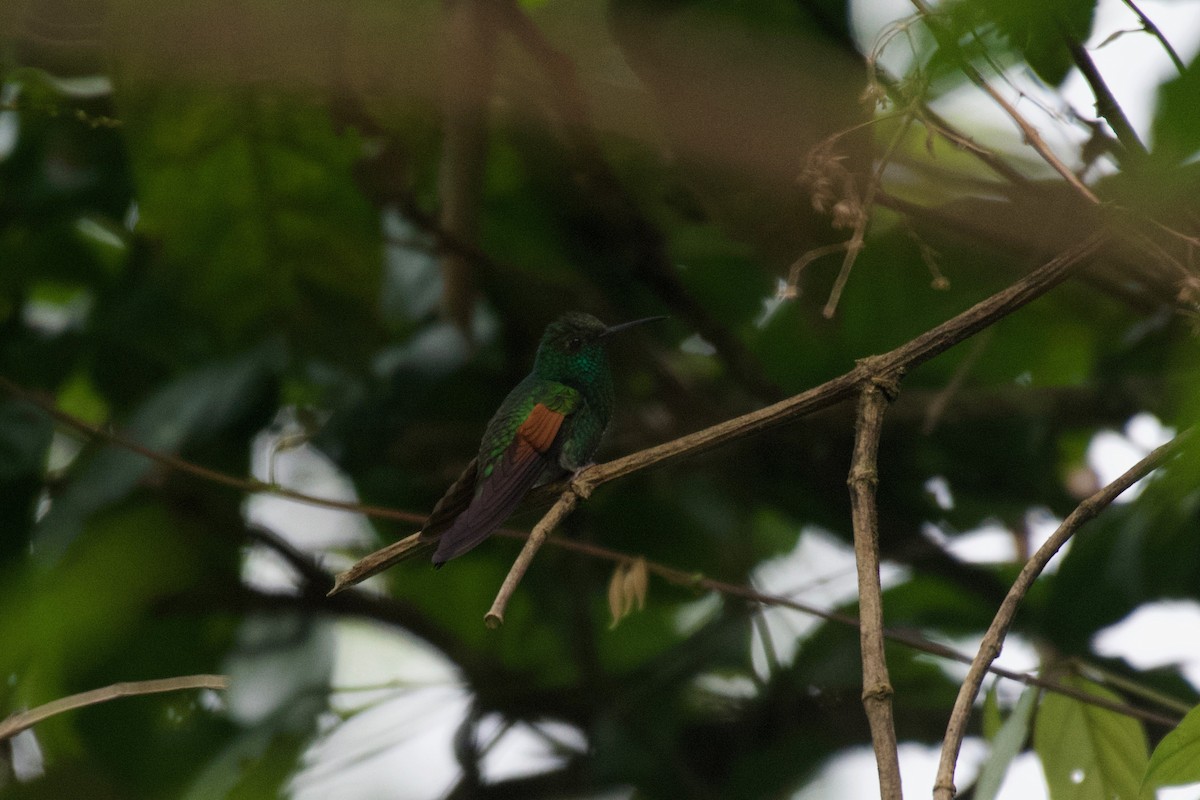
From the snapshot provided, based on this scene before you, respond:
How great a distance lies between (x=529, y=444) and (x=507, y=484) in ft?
0.65

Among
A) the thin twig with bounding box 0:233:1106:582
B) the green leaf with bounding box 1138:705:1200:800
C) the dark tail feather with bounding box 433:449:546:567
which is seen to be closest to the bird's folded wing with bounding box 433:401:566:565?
the dark tail feather with bounding box 433:449:546:567

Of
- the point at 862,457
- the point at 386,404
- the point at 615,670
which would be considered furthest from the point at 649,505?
the point at 862,457

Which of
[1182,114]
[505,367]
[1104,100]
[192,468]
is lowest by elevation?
[1182,114]

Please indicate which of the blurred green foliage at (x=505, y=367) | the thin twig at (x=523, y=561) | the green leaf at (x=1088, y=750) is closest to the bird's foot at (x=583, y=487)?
the thin twig at (x=523, y=561)

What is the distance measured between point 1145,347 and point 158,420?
2.38 metres

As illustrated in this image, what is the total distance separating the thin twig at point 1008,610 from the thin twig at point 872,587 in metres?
0.05

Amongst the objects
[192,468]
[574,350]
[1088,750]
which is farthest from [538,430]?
[1088,750]

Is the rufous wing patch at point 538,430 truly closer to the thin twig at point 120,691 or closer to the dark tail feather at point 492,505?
the dark tail feather at point 492,505

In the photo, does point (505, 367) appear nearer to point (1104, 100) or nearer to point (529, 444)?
point (529, 444)

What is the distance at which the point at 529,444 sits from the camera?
1.96 m

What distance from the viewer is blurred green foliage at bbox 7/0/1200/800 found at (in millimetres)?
2766

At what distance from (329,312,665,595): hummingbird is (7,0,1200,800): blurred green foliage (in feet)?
1.99

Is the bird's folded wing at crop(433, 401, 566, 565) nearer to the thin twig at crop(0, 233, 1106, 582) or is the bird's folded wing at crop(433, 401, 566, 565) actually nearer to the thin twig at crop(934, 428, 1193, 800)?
the thin twig at crop(0, 233, 1106, 582)

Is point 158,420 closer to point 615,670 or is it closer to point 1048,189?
point 615,670
